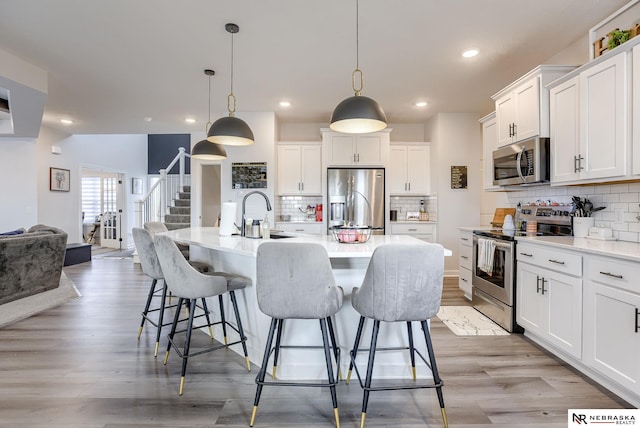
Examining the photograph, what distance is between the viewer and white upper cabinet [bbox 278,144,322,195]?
5.43 m

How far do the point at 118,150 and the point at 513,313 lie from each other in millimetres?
9335

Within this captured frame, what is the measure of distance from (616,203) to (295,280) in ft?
9.13

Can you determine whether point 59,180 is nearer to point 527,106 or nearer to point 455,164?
point 455,164

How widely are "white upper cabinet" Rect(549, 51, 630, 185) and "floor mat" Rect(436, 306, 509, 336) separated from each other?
1.49m

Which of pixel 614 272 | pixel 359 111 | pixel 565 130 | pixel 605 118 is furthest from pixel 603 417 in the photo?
pixel 359 111

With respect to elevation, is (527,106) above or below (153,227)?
above

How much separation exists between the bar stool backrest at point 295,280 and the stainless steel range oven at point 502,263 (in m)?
2.14

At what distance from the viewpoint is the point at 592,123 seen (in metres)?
2.48

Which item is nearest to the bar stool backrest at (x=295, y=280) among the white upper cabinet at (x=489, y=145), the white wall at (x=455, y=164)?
the white upper cabinet at (x=489, y=145)

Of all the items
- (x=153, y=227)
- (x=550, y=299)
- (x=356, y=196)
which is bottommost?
(x=550, y=299)

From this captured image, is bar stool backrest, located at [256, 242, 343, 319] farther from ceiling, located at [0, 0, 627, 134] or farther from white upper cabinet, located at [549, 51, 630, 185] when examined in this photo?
white upper cabinet, located at [549, 51, 630, 185]

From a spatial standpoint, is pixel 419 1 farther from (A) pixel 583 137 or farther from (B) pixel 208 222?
(B) pixel 208 222

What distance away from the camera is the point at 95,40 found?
10.1 feet

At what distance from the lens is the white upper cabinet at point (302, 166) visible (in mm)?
5426
